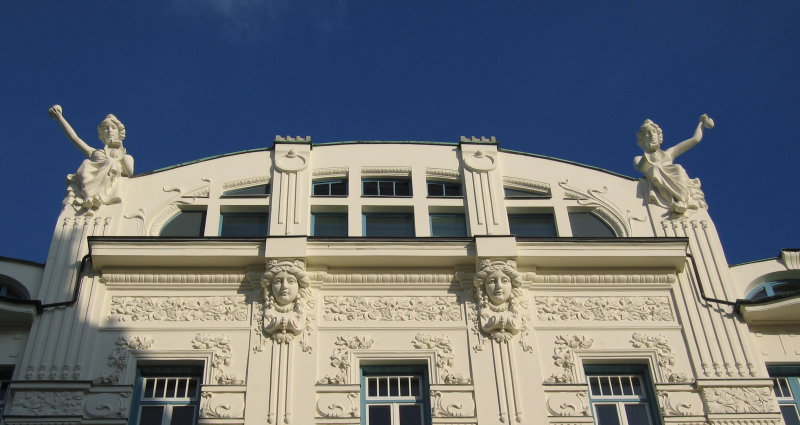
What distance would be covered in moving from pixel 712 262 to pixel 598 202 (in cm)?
264

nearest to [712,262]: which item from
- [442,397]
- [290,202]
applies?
[442,397]

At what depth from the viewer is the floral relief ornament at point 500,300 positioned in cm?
1898

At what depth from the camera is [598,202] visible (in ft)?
72.4

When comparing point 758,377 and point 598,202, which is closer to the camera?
point 758,377

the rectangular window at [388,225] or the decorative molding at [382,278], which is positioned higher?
the rectangular window at [388,225]

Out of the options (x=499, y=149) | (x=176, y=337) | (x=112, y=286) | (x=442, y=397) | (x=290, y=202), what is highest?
(x=499, y=149)

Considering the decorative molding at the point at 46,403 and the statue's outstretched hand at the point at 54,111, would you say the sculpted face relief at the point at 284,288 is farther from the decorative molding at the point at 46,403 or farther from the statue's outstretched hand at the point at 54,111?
the statue's outstretched hand at the point at 54,111

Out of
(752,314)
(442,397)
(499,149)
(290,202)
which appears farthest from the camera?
(499,149)

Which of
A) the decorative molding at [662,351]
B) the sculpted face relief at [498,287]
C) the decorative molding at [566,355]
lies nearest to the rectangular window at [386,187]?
the sculpted face relief at [498,287]

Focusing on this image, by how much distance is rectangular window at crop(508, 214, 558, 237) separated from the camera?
2166cm

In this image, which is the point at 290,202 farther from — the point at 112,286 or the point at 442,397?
the point at 442,397

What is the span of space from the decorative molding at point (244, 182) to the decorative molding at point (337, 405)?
5.75 m

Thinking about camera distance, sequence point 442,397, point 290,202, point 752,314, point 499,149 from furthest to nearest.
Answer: point 499,149
point 290,202
point 752,314
point 442,397

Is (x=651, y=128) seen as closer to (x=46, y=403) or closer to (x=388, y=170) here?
(x=388, y=170)
